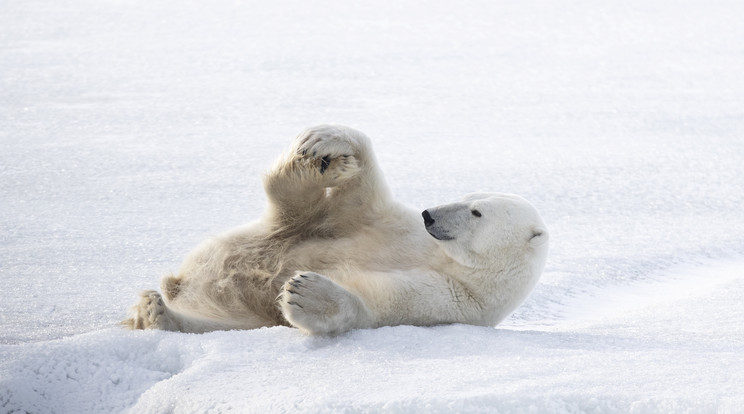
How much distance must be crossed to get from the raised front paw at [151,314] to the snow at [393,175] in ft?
0.43

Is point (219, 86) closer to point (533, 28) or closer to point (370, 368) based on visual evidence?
point (533, 28)

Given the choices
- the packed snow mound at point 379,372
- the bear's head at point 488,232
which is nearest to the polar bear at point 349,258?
the bear's head at point 488,232

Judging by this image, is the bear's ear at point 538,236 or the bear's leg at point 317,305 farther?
the bear's ear at point 538,236

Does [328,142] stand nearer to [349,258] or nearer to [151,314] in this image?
[349,258]

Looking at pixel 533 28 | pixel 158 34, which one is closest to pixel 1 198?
pixel 158 34

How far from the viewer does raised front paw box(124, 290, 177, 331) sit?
2.21 meters

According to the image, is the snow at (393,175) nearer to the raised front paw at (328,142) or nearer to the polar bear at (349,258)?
the polar bear at (349,258)

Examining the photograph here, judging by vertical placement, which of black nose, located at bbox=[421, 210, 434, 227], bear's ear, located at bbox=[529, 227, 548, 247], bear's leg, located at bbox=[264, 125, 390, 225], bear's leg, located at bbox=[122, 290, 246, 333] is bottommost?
bear's leg, located at bbox=[122, 290, 246, 333]

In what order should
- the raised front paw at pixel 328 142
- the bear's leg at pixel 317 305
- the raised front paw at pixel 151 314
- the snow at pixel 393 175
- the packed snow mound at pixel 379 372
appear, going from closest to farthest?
the packed snow mound at pixel 379 372
the snow at pixel 393 175
the bear's leg at pixel 317 305
the raised front paw at pixel 151 314
the raised front paw at pixel 328 142

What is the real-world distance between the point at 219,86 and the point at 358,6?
323cm

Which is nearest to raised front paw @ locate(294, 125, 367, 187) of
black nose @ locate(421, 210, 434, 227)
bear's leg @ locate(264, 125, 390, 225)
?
bear's leg @ locate(264, 125, 390, 225)

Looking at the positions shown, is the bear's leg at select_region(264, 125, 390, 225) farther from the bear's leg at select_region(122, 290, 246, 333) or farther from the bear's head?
the bear's leg at select_region(122, 290, 246, 333)

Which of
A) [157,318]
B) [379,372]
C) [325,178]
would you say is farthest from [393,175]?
[379,372]

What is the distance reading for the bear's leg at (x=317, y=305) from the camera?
2.09 meters
